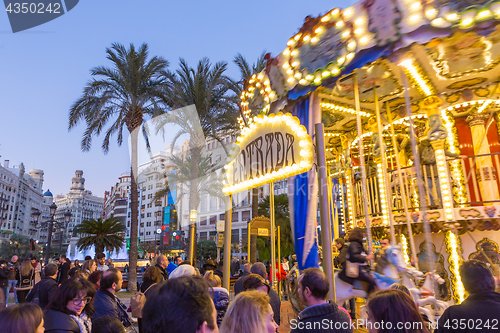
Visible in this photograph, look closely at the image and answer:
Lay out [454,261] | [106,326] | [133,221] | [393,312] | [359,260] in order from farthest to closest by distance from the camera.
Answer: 1. [133,221]
2. [454,261]
3. [359,260]
4. [106,326]
5. [393,312]

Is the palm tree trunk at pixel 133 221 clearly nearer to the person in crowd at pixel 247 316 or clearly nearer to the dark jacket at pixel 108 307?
the dark jacket at pixel 108 307

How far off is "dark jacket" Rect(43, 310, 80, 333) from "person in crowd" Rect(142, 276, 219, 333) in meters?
1.81

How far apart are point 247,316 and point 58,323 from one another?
69.2 inches

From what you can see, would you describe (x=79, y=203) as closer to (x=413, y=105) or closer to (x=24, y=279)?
(x=24, y=279)

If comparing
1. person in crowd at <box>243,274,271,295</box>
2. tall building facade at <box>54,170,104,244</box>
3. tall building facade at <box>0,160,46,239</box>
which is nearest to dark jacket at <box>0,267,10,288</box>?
person in crowd at <box>243,274,271,295</box>

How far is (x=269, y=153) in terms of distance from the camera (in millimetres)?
5621

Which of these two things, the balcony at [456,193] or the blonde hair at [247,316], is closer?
the blonde hair at [247,316]

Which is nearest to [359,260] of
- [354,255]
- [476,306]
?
[354,255]

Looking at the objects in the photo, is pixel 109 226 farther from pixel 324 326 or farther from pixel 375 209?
pixel 324 326

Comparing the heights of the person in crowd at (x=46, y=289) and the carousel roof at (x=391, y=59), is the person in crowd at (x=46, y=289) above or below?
below

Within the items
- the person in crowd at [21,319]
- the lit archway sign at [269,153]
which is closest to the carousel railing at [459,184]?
the lit archway sign at [269,153]

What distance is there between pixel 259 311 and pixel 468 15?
4.62m

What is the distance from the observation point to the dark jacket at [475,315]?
2.45m

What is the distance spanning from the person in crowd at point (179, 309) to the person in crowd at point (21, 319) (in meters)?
0.97
